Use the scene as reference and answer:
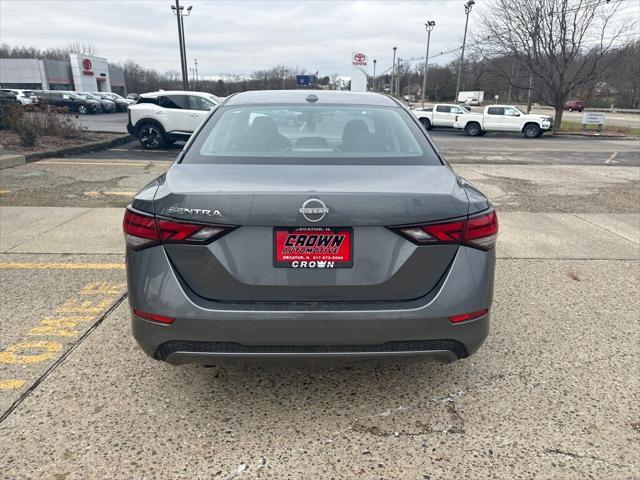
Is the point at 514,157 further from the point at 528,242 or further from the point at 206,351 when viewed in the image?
the point at 206,351

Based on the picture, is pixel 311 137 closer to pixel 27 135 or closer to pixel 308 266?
pixel 308 266

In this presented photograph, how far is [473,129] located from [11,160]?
21.8 m

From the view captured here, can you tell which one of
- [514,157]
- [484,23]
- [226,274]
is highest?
[484,23]

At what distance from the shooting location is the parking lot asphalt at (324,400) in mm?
2217

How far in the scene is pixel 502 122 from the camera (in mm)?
25469

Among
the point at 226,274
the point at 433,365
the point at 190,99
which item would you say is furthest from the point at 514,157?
the point at 226,274

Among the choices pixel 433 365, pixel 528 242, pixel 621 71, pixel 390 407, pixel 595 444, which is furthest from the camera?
pixel 621 71

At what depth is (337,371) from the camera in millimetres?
2947

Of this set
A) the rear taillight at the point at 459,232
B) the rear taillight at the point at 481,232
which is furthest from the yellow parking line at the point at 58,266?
the rear taillight at the point at 481,232

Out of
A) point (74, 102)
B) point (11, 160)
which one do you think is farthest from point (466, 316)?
point (74, 102)

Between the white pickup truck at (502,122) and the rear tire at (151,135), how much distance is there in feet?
55.8

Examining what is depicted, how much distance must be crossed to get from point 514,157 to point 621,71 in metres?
18.8

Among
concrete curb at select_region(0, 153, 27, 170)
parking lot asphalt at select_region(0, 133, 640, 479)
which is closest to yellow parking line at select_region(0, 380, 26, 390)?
parking lot asphalt at select_region(0, 133, 640, 479)

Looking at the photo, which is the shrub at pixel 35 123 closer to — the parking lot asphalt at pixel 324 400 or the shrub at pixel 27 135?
the shrub at pixel 27 135
